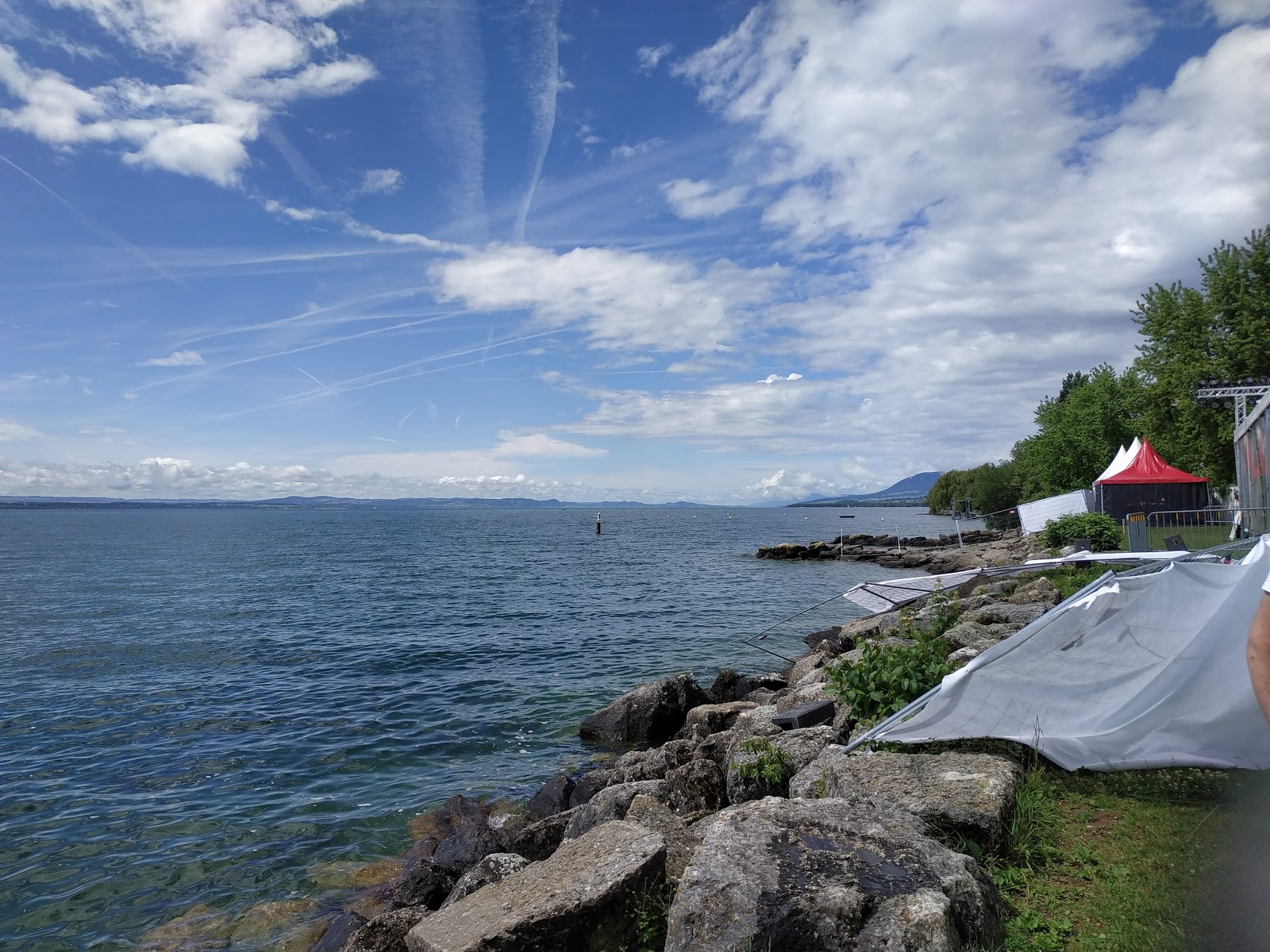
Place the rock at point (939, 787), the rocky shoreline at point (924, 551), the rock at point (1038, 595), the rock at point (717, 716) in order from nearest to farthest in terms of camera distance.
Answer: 1. the rock at point (939, 787)
2. the rock at point (717, 716)
3. the rock at point (1038, 595)
4. the rocky shoreline at point (924, 551)

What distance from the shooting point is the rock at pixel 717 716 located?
13.5 meters

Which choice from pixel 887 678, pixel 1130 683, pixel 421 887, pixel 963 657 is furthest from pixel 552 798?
pixel 1130 683

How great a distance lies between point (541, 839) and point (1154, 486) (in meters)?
38.0

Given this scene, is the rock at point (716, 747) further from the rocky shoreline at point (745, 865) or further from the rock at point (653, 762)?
the rock at point (653, 762)

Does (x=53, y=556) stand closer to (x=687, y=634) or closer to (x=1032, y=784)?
(x=687, y=634)

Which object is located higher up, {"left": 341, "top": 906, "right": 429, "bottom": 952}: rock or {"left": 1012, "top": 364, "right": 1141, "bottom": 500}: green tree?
{"left": 1012, "top": 364, "right": 1141, "bottom": 500}: green tree

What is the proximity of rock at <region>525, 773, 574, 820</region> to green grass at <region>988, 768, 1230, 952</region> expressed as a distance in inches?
293

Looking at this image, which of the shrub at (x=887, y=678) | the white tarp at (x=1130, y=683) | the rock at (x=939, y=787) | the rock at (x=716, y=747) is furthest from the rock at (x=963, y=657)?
the rock at (x=716, y=747)

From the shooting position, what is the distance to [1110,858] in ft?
17.1

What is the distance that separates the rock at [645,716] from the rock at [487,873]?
6855mm

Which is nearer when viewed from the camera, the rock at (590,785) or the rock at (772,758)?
the rock at (772,758)

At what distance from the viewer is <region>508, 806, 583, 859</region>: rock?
928 cm

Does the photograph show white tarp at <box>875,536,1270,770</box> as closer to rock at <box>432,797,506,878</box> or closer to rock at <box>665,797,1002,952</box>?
rock at <box>665,797,1002,952</box>

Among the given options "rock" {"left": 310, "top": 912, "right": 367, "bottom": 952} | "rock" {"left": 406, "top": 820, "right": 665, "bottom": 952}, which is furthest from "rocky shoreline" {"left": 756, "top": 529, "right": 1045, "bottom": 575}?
"rock" {"left": 406, "top": 820, "right": 665, "bottom": 952}
